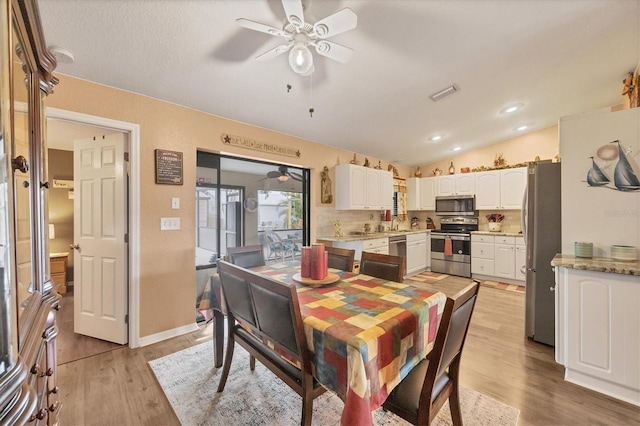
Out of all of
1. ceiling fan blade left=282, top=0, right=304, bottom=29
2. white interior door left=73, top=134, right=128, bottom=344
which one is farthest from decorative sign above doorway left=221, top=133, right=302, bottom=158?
ceiling fan blade left=282, top=0, right=304, bottom=29

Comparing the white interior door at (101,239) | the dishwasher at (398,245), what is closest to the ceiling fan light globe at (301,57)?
the white interior door at (101,239)

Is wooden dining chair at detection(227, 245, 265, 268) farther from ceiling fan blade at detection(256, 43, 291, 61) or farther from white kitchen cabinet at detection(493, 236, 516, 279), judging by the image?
white kitchen cabinet at detection(493, 236, 516, 279)

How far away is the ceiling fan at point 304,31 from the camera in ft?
4.87

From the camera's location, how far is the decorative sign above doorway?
3202 mm

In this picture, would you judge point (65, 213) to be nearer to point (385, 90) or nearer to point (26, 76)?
point (26, 76)

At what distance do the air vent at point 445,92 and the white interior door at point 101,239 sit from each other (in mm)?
3377

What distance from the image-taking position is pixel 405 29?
2076mm

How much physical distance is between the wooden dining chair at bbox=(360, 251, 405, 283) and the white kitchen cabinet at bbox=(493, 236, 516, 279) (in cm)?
380

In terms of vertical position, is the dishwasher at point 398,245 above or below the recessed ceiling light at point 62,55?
below

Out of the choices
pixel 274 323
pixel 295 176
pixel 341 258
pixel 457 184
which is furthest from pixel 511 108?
pixel 274 323

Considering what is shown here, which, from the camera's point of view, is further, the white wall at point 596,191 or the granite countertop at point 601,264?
the white wall at point 596,191

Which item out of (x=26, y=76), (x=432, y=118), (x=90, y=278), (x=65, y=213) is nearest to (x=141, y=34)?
(x=26, y=76)

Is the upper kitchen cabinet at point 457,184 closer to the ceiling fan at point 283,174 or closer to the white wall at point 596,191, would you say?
the white wall at point 596,191

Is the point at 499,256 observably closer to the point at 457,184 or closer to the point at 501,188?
the point at 501,188
